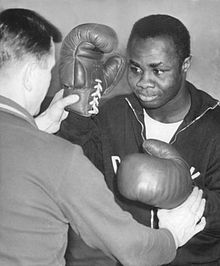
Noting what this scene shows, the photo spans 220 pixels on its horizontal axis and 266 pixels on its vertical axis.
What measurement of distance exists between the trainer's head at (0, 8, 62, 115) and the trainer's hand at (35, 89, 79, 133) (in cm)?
50

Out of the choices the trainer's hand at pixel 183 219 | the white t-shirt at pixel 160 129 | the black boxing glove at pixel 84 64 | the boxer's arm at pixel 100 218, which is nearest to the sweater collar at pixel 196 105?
the white t-shirt at pixel 160 129

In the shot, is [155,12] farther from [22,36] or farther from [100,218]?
[100,218]

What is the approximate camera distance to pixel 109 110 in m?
1.78

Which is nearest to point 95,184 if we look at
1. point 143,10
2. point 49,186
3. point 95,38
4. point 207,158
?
point 49,186

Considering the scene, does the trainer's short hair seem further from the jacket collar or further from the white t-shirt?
the white t-shirt

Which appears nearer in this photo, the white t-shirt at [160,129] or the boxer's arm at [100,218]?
the boxer's arm at [100,218]

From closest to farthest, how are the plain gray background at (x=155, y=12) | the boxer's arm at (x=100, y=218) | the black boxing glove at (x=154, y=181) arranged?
the boxer's arm at (x=100, y=218)
the black boxing glove at (x=154, y=181)
the plain gray background at (x=155, y=12)

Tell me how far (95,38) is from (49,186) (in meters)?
0.77

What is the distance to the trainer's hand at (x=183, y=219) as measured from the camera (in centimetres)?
129

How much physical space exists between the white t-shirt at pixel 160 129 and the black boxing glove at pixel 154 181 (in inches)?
13.8

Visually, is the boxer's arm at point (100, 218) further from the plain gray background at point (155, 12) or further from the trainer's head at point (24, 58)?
the plain gray background at point (155, 12)

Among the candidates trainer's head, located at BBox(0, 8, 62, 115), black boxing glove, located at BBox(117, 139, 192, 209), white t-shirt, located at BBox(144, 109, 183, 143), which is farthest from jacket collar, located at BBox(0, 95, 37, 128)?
white t-shirt, located at BBox(144, 109, 183, 143)

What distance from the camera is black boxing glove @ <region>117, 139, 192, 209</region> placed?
1271 millimetres

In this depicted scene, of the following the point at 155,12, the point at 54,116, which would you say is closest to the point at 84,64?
the point at 54,116
